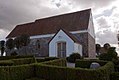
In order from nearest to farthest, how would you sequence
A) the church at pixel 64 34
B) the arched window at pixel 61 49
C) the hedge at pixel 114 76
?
the hedge at pixel 114 76
the church at pixel 64 34
the arched window at pixel 61 49

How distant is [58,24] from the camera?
35219 mm

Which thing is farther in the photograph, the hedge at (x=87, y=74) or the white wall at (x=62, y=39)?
the white wall at (x=62, y=39)

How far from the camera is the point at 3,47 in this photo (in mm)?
42688

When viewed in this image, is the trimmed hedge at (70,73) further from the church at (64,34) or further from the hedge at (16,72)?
the church at (64,34)

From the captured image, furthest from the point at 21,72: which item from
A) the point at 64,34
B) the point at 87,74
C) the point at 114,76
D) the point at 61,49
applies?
the point at 61,49

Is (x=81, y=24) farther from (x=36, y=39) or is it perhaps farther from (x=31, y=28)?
(x=31, y=28)

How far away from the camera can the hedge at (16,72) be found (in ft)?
30.1

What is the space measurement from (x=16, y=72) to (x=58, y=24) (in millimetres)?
26016

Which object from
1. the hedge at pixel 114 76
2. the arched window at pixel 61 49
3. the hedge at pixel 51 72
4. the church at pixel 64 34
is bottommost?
the hedge at pixel 114 76

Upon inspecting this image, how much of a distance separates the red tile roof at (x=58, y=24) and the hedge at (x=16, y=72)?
831 inches

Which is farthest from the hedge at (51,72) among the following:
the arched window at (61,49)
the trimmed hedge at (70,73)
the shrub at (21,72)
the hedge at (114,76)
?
the arched window at (61,49)

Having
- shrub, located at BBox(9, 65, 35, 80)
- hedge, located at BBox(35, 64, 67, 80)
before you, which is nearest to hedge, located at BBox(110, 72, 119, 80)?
hedge, located at BBox(35, 64, 67, 80)

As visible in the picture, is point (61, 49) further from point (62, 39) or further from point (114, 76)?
point (114, 76)

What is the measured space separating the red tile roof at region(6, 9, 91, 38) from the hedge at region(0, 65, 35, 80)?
69.2ft
